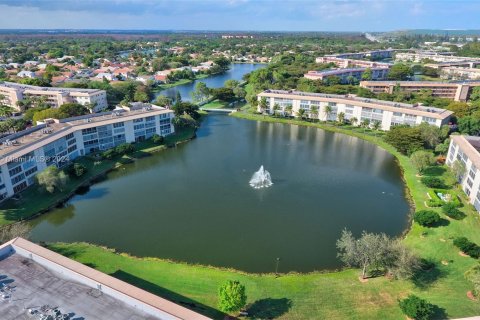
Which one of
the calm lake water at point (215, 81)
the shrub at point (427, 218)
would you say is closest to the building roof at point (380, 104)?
the calm lake water at point (215, 81)

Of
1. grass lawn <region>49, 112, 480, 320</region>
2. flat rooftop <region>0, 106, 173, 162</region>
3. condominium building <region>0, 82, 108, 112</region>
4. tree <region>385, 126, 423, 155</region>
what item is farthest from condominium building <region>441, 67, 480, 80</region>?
condominium building <region>0, 82, 108, 112</region>

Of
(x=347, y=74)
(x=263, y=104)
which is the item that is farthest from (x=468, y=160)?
(x=347, y=74)

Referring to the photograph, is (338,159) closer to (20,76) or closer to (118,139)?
(118,139)

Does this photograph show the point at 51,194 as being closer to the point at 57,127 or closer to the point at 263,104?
the point at 57,127

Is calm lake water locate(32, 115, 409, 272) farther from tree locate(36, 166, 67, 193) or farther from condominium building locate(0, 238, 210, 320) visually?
condominium building locate(0, 238, 210, 320)

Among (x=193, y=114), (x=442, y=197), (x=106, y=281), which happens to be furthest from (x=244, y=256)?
(x=193, y=114)
